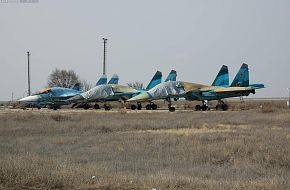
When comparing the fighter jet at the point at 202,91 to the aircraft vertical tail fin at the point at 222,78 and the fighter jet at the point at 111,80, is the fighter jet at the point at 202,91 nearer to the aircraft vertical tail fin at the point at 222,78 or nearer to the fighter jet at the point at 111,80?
the aircraft vertical tail fin at the point at 222,78

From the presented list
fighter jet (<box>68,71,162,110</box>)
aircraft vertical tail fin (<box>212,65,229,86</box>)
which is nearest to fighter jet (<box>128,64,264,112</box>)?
aircraft vertical tail fin (<box>212,65,229,86</box>)

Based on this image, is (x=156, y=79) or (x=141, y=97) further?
(x=156, y=79)

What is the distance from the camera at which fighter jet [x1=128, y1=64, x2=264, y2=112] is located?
49603mm

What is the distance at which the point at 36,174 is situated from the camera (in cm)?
859

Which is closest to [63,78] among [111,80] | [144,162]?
[111,80]

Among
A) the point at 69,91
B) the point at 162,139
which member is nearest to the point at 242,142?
the point at 162,139

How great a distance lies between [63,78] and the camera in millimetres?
114438

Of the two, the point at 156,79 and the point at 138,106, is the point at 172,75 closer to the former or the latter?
the point at 156,79

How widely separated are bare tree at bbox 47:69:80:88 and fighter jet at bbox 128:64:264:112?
6397cm

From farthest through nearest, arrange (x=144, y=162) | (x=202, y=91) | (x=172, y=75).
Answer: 1. (x=172, y=75)
2. (x=202, y=91)
3. (x=144, y=162)

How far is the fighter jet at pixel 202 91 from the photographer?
163 ft

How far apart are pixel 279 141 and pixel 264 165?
4.78m

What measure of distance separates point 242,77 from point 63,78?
70.8m

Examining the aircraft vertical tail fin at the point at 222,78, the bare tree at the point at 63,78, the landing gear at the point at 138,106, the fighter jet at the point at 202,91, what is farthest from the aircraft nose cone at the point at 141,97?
the bare tree at the point at 63,78
